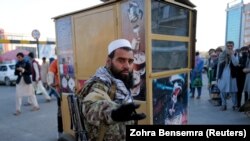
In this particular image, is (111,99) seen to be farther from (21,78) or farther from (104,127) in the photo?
(21,78)

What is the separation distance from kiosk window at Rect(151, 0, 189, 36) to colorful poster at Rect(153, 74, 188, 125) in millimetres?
656

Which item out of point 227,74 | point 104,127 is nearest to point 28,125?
point 104,127

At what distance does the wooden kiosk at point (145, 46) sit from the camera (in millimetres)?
2742

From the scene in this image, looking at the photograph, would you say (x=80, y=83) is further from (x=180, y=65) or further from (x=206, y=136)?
(x=206, y=136)

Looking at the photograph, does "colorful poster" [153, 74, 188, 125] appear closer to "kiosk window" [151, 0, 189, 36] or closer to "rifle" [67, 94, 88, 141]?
"kiosk window" [151, 0, 189, 36]

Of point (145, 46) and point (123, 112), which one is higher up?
point (145, 46)

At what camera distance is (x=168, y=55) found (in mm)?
3195

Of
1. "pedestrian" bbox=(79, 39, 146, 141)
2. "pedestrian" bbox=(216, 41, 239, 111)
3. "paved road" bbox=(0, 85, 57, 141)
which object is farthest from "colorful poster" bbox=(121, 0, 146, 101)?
→ "pedestrian" bbox=(216, 41, 239, 111)

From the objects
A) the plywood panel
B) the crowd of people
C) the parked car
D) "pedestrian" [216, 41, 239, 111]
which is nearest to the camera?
the plywood panel

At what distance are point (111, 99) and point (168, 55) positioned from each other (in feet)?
5.99

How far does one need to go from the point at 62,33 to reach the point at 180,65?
81.9 inches

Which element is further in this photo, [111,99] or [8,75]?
[8,75]

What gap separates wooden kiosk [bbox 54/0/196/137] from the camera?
274cm

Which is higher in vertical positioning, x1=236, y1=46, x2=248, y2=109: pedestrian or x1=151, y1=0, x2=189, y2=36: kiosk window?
x1=151, y1=0, x2=189, y2=36: kiosk window
